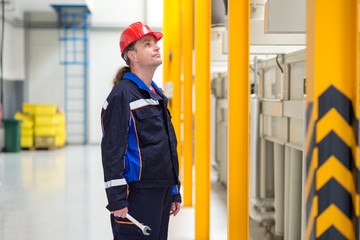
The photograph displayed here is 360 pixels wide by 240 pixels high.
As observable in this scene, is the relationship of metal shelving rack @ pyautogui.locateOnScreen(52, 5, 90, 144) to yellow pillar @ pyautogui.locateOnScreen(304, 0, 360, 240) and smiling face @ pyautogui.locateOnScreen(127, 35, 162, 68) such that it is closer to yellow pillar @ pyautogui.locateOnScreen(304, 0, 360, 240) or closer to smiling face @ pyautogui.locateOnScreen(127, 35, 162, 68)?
smiling face @ pyautogui.locateOnScreen(127, 35, 162, 68)

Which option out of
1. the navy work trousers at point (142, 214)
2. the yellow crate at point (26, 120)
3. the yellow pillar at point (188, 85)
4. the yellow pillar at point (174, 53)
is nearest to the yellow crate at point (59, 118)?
the yellow crate at point (26, 120)

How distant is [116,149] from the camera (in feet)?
7.37

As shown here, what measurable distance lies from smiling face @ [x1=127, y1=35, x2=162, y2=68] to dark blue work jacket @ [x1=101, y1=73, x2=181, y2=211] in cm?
10

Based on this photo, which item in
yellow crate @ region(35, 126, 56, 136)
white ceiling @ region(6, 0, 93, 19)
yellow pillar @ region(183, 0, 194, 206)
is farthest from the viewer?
white ceiling @ region(6, 0, 93, 19)

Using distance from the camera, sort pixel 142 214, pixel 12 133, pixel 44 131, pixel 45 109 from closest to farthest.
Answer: pixel 142 214 < pixel 12 133 < pixel 45 109 < pixel 44 131

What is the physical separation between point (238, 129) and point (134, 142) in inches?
36.6

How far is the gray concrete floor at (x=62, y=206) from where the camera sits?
15.2 ft

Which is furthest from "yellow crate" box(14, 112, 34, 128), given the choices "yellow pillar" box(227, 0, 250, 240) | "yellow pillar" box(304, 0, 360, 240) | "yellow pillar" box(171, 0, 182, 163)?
"yellow pillar" box(304, 0, 360, 240)

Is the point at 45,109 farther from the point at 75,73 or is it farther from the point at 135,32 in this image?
the point at 135,32

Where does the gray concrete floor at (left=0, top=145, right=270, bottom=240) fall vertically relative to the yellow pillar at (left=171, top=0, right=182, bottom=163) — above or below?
below

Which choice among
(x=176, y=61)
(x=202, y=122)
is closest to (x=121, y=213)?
(x=202, y=122)

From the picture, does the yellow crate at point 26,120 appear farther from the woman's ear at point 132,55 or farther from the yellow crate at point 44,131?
the woman's ear at point 132,55

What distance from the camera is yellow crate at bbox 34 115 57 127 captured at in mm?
12087

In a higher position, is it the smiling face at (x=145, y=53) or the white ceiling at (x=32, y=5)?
the white ceiling at (x=32, y=5)
